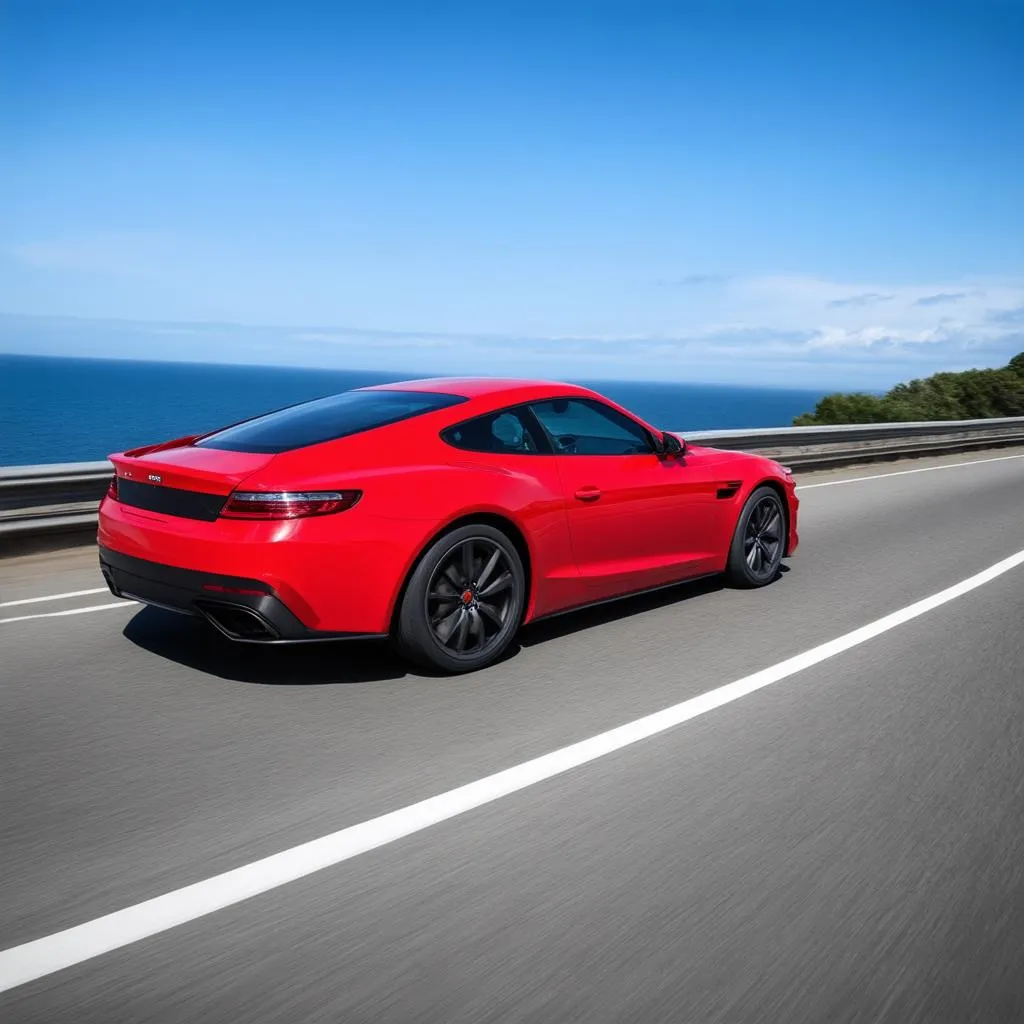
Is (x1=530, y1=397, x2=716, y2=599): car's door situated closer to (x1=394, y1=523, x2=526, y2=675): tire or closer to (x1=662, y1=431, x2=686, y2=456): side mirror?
(x1=662, y1=431, x2=686, y2=456): side mirror

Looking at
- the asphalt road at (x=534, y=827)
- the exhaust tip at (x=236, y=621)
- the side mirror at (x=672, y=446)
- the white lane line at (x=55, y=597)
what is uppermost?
the side mirror at (x=672, y=446)

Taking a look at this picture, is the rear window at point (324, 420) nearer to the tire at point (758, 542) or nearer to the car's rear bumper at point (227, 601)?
the car's rear bumper at point (227, 601)

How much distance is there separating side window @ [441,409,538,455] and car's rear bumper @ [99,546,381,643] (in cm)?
110

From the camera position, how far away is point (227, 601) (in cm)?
455

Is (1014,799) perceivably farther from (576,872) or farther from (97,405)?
(97,405)

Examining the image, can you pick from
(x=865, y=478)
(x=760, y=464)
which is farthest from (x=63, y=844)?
(x=865, y=478)

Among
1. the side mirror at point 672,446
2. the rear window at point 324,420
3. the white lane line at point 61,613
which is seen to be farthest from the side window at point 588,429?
the white lane line at point 61,613

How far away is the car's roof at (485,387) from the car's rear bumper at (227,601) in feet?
5.14

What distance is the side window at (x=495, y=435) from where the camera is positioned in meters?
5.31

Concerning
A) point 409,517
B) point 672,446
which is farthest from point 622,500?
point 409,517

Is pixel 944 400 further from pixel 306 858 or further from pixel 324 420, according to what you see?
pixel 306 858

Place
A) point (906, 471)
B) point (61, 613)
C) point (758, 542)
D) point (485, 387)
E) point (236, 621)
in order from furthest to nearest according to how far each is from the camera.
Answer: point (906, 471) < point (758, 542) < point (61, 613) < point (485, 387) < point (236, 621)

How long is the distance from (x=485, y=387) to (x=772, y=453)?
12.1 m

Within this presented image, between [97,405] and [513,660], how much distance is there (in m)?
147
